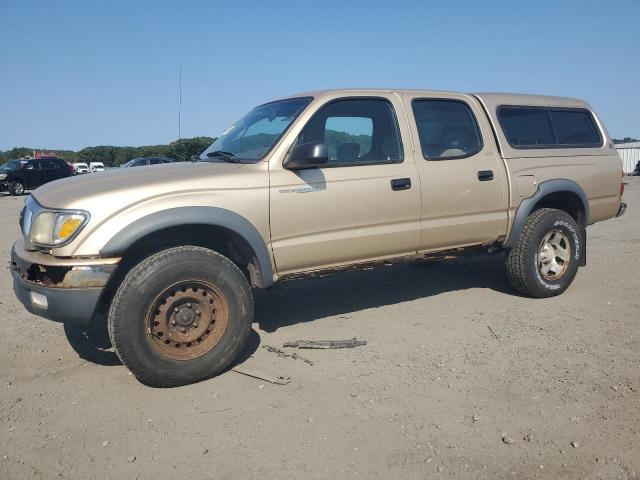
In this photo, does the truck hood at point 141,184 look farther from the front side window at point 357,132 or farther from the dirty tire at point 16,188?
the dirty tire at point 16,188

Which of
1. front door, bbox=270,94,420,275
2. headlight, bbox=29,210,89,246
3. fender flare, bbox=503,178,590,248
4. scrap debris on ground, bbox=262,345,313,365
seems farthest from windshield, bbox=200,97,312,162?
fender flare, bbox=503,178,590,248

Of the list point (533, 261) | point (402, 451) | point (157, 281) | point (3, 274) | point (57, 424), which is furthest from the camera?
point (3, 274)

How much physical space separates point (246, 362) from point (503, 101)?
3.50m

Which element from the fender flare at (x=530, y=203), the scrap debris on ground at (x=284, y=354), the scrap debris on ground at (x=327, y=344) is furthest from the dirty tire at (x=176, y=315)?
the fender flare at (x=530, y=203)

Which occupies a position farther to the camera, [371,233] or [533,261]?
[533,261]

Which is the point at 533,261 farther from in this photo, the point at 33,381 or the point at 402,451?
the point at 33,381

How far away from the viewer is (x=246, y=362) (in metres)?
3.92

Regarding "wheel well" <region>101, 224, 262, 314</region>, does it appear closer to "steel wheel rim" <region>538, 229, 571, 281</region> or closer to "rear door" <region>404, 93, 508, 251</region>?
"rear door" <region>404, 93, 508, 251</region>

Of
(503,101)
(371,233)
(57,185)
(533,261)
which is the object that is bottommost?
(533,261)

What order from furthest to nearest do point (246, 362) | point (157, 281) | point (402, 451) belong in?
point (246, 362)
point (157, 281)
point (402, 451)

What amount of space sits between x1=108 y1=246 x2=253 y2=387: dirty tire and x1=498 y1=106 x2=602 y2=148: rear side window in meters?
3.11

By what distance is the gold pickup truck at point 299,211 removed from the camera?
3338mm

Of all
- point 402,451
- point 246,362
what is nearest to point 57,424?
point 246,362

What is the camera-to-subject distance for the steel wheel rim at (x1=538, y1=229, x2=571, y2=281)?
534cm
